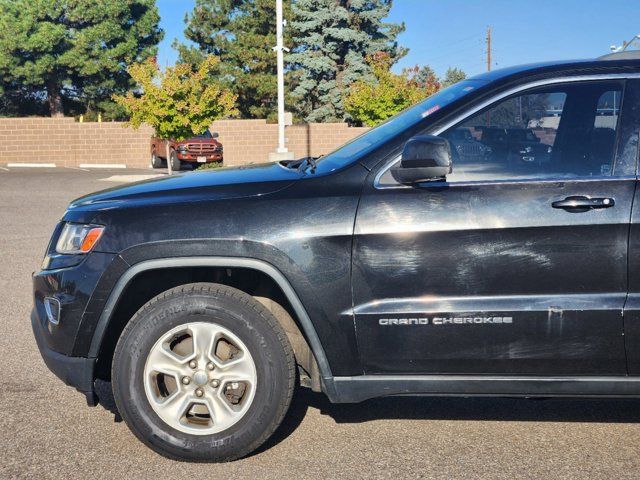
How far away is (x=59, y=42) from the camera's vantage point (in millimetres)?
44188

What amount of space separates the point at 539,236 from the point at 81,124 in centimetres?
3438

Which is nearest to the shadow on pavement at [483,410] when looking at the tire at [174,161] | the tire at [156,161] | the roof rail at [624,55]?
the roof rail at [624,55]

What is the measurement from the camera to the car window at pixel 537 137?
4062 mm

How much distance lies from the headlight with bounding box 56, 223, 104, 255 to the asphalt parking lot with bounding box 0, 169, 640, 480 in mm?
1025

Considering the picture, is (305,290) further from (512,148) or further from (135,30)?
(135,30)

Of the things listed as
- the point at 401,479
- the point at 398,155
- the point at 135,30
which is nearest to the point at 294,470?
the point at 401,479

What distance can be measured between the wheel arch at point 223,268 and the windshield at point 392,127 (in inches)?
24.7

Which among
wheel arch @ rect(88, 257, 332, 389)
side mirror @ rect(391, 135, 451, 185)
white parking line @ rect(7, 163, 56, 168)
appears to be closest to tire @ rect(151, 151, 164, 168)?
white parking line @ rect(7, 163, 56, 168)

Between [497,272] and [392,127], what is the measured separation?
1.07 meters

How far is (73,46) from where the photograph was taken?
1759 inches

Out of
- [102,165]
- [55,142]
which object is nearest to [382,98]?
[102,165]

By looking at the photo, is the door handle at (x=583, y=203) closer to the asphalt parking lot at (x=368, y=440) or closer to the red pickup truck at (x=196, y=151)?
the asphalt parking lot at (x=368, y=440)

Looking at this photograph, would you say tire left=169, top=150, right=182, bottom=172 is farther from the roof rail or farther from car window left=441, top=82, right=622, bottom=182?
car window left=441, top=82, right=622, bottom=182

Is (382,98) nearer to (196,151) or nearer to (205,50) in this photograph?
(196,151)
